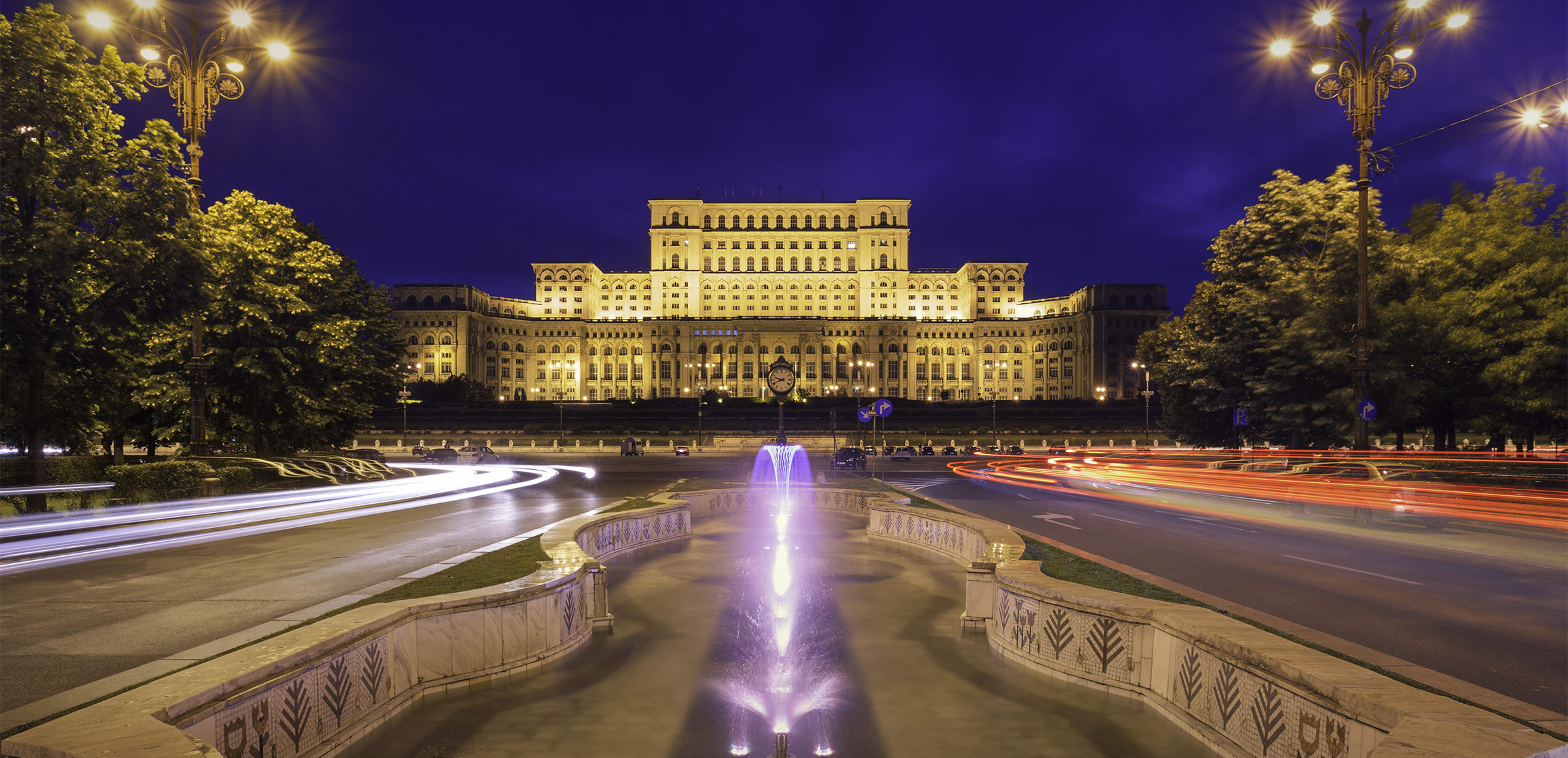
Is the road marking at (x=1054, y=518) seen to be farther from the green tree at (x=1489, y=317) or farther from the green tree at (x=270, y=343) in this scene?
the green tree at (x=270, y=343)

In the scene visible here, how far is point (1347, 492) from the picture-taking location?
61.8ft

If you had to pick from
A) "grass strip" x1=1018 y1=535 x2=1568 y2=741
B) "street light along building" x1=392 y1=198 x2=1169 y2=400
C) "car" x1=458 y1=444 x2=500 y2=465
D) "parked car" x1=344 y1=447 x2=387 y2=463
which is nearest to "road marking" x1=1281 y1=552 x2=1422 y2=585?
"grass strip" x1=1018 y1=535 x2=1568 y2=741

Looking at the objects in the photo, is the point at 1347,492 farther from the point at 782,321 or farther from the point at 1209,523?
the point at 782,321

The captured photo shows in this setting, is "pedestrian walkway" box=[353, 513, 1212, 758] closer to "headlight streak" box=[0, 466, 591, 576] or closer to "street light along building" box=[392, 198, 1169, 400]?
"headlight streak" box=[0, 466, 591, 576]

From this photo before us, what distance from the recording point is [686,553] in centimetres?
1465

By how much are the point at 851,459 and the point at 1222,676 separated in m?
34.4

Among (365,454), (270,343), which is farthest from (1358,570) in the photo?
(365,454)

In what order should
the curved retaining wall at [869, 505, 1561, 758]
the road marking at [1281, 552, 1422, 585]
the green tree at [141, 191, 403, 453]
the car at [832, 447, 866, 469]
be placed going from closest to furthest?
the curved retaining wall at [869, 505, 1561, 758] < the road marking at [1281, 552, 1422, 585] < the green tree at [141, 191, 403, 453] < the car at [832, 447, 866, 469]

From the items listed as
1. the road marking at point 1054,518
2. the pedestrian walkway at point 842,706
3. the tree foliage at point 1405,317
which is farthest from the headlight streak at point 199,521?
the tree foliage at point 1405,317

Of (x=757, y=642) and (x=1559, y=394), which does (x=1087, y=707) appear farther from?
(x=1559, y=394)

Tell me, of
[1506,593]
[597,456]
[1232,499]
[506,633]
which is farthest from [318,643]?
[597,456]

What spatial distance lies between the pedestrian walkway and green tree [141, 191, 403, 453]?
1721 cm

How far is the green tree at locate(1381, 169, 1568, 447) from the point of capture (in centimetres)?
2217

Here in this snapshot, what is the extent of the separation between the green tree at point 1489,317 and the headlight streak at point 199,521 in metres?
30.6
